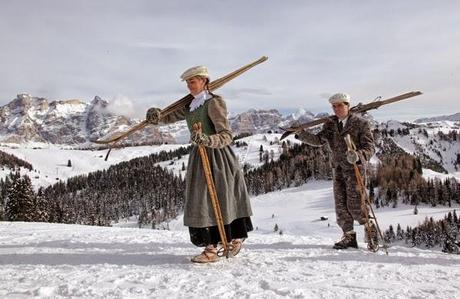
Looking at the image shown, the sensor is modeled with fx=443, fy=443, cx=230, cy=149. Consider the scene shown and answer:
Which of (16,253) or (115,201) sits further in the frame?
(115,201)

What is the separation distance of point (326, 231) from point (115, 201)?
96.8 metres

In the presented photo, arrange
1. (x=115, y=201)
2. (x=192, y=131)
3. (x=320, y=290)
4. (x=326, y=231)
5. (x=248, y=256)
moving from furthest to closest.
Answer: (x=115, y=201)
(x=326, y=231)
(x=248, y=256)
(x=192, y=131)
(x=320, y=290)

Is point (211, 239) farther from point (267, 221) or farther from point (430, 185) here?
point (430, 185)

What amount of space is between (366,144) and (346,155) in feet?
1.37

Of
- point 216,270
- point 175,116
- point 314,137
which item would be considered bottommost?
point 216,270

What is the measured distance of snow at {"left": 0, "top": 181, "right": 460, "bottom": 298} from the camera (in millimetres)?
4582

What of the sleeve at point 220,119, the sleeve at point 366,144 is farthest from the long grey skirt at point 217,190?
the sleeve at point 366,144

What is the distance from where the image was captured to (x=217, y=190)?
246 inches

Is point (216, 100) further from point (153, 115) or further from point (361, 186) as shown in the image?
point (361, 186)

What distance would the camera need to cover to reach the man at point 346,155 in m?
7.43

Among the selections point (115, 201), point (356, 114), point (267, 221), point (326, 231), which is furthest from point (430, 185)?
point (356, 114)

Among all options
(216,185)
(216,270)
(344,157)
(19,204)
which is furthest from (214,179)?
(19,204)

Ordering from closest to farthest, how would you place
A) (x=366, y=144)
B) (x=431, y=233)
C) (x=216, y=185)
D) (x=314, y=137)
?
(x=216, y=185), (x=366, y=144), (x=314, y=137), (x=431, y=233)

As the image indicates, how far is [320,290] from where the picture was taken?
4.62 m
